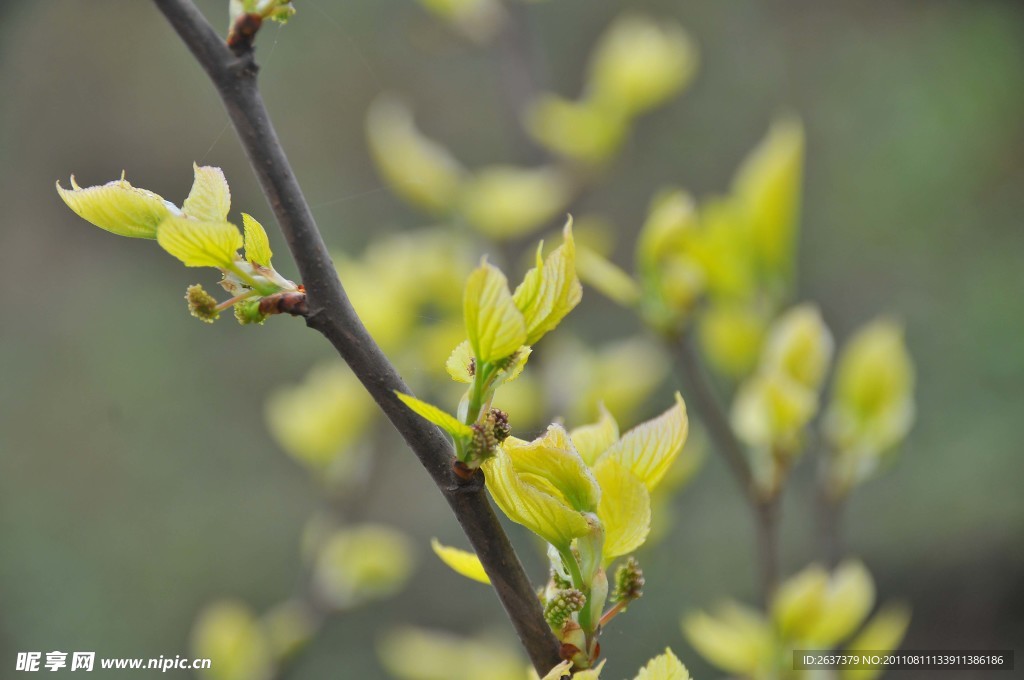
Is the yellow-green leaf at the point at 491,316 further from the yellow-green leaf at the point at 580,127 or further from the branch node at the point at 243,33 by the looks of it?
the yellow-green leaf at the point at 580,127

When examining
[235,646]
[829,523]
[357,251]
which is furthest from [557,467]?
[357,251]

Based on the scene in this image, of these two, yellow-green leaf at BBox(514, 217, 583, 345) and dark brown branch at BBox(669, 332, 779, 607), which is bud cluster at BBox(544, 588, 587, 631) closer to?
yellow-green leaf at BBox(514, 217, 583, 345)

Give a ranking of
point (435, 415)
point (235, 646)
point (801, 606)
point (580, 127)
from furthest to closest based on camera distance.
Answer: point (580, 127), point (235, 646), point (801, 606), point (435, 415)

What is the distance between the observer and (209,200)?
0.76 ft

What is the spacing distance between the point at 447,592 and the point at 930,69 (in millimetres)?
1913

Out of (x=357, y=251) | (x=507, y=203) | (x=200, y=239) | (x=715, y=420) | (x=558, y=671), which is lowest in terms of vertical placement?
(x=558, y=671)

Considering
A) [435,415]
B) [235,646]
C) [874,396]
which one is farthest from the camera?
[235,646]

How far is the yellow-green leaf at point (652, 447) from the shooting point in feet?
0.80

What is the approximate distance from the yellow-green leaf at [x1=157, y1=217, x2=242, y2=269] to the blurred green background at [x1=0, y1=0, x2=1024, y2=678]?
154 centimetres

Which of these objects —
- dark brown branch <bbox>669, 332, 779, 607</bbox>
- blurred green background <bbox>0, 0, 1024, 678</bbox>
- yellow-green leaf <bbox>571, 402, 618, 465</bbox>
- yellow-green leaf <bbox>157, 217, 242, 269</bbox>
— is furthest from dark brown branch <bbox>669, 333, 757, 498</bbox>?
blurred green background <bbox>0, 0, 1024, 678</bbox>

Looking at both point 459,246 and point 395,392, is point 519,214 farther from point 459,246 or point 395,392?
point 395,392

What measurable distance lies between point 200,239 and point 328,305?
40 mm

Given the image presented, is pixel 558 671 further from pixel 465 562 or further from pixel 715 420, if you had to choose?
pixel 715 420

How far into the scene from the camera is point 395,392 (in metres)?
0.21
